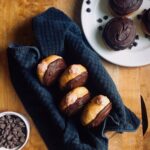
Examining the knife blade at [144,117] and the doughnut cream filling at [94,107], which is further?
the knife blade at [144,117]

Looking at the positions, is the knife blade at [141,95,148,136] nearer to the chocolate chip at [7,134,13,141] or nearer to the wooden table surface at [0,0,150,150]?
the wooden table surface at [0,0,150,150]

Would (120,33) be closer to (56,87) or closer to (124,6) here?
(124,6)

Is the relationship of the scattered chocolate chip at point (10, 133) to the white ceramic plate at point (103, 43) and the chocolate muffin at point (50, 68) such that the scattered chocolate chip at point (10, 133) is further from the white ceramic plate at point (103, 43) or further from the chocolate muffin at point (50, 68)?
the white ceramic plate at point (103, 43)

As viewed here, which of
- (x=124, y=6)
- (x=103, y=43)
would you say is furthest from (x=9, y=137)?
(x=124, y=6)

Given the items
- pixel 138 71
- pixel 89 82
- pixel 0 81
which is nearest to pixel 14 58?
pixel 0 81

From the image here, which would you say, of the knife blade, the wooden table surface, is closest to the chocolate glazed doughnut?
the wooden table surface

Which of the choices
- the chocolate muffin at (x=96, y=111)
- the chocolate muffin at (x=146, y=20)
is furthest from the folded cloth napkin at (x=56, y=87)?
the chocolate muffin at (x=146, y=20)
